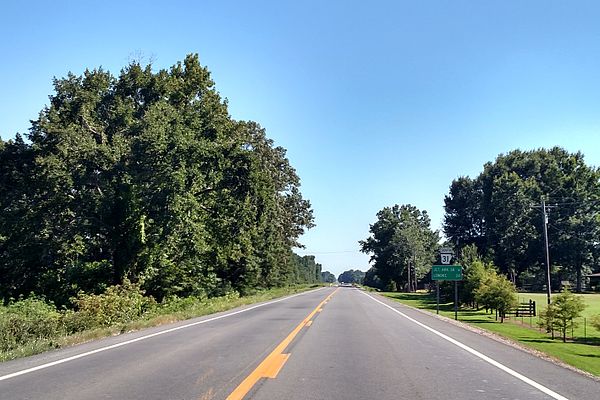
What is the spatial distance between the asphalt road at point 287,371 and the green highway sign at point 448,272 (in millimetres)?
19479

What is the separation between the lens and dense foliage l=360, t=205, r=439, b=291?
100875 millimetres

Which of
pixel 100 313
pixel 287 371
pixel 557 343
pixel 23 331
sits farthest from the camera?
pixel 100 313

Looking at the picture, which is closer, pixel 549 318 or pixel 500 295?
pixel 549 318

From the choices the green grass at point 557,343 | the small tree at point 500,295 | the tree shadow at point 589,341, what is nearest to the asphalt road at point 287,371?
the green grass at point 557,343

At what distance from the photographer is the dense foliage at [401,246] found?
3971 inches

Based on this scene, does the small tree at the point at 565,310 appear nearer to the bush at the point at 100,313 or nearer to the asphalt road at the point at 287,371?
the asphalt road at the point at 287,371

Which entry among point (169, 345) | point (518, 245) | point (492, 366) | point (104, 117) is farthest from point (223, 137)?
point (518, 245)

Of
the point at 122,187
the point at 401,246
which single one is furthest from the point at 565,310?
the point at 401,246

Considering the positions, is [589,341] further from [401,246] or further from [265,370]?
[401,246]

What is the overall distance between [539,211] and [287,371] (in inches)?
3079

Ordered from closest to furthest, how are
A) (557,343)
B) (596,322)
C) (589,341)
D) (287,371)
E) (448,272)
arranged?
(287,371), (557,343), (596,322), (589,341), (448,272)

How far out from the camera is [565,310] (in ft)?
76.0

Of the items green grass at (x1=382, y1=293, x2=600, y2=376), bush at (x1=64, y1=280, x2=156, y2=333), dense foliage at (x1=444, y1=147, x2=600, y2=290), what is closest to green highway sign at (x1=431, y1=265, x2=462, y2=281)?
green grass at (x1=382, y1=293, x2=600, y2=376)

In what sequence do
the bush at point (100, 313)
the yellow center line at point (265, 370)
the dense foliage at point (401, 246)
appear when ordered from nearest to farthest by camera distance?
the yellow center line at point (265, 370), the bush at point (100, 313), the dense foliage at point (401, 246)
